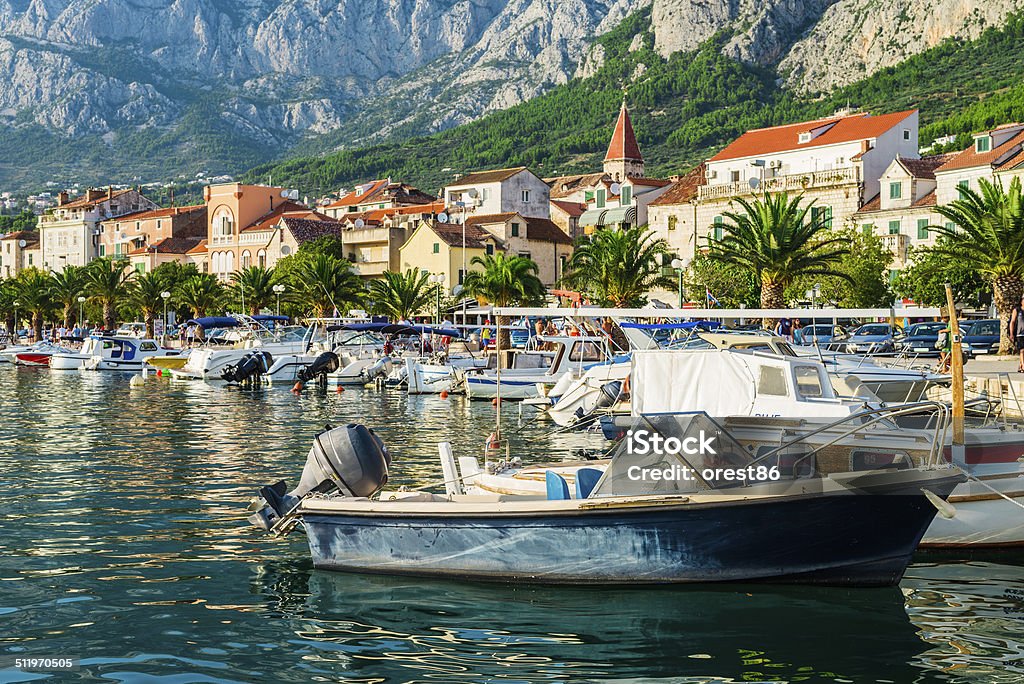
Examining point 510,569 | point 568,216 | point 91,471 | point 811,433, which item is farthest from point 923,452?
point 568,216

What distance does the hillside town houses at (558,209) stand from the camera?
80.4m

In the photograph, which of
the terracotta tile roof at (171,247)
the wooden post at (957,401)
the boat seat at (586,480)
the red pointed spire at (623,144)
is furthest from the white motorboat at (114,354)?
the red pointed spire at (623,144)

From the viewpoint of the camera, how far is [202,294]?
100m

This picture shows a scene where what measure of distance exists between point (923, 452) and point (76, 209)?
529ft

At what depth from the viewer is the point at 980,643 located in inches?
524

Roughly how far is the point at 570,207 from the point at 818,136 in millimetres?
38436

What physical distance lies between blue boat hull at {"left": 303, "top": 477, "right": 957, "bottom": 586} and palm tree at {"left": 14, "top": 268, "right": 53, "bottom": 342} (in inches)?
3999

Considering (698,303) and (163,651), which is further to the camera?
(698,303)

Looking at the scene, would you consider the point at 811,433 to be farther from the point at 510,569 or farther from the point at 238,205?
the point at 238,205

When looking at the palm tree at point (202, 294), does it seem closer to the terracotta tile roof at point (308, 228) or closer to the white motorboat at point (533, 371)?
the terracotta tile roof at point (308, 228)

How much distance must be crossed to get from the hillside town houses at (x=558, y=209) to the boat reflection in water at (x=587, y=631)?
3899 cm

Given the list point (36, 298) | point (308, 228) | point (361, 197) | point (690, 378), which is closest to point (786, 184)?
point (308, 228)

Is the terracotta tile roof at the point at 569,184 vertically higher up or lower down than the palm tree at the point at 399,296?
higher up

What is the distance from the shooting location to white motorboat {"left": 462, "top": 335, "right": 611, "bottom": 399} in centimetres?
4691
